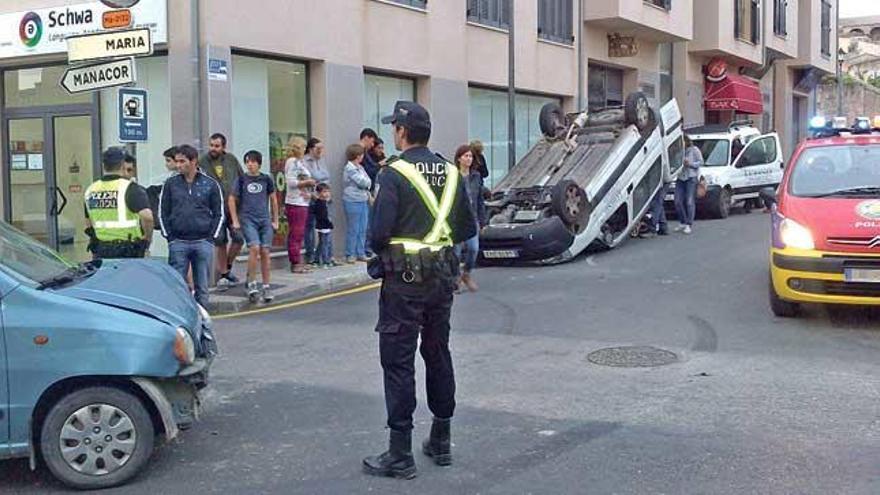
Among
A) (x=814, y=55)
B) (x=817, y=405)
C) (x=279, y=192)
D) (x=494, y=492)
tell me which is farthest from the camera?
(x=814, y=55)

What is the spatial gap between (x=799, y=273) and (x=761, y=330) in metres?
0.60

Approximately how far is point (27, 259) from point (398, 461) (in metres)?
2.32

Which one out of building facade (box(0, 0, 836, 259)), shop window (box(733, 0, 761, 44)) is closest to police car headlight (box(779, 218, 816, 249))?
building facade (box(0, 0, 836, 259))

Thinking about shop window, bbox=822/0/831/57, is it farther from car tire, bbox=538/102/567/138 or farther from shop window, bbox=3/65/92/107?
shop window, bbox=3/65/92/107

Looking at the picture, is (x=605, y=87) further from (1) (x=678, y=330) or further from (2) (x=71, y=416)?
(2) (x=71, y=416)

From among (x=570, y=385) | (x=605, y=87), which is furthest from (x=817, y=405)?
(x=605, y=87)

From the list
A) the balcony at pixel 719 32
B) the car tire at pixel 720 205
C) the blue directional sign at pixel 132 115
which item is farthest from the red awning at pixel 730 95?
the blue directional sign at pixel 132 115

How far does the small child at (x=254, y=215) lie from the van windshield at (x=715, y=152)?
11.7m

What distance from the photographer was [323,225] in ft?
43.1

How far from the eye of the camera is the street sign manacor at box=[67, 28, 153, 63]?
9.43m

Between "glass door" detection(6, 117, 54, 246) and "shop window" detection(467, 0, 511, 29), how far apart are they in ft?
25.3

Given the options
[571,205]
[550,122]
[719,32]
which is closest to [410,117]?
[571,205]

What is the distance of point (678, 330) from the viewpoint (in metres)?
8.71

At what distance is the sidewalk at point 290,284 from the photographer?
1068cm
